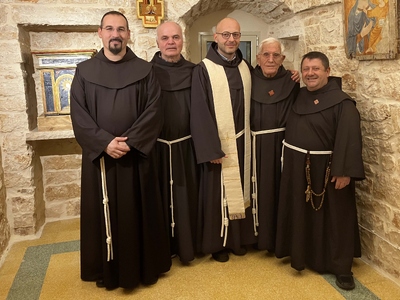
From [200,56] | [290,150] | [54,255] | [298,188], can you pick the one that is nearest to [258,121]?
[290,150]

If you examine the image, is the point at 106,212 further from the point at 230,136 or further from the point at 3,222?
the point at 3,222

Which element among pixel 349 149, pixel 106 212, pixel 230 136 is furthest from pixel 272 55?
pixel 106 212

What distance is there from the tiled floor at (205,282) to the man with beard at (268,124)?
0.31 m

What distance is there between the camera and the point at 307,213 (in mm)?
2637

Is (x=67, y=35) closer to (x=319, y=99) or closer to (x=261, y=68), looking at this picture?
(x=261, y=68)

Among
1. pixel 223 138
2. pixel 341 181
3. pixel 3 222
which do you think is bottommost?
pixel 3 222

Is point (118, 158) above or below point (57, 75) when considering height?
below

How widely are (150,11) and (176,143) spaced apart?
1.23m

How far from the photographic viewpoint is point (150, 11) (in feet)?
10.5

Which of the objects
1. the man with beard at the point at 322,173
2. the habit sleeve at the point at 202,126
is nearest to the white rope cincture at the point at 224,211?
the habit sleeve at the point at 202,126

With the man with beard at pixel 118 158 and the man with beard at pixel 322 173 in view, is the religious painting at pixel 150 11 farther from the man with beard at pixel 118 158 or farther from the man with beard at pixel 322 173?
the man with beard at pixel 322 173

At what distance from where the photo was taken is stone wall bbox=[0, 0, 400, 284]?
2.60 m

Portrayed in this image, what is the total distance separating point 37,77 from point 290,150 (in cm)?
235

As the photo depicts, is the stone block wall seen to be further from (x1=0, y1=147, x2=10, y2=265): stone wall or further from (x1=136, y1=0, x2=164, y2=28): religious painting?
(x1=0, y1=147, x2=10, y2=265): stone wall
